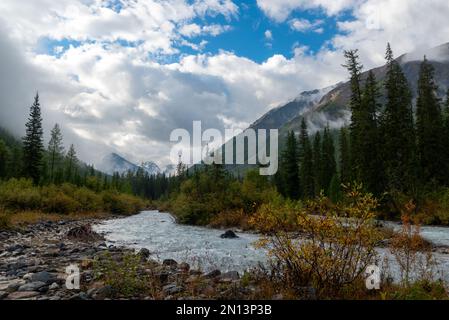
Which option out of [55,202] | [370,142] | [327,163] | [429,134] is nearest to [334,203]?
[370,142]

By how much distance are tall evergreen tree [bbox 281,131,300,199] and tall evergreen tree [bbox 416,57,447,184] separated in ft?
84.9

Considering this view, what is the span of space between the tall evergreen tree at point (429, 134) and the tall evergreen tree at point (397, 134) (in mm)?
2269

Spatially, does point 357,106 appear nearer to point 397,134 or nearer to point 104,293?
point 397,134

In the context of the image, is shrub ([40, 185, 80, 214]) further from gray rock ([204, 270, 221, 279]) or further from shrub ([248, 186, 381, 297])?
shrub ([248, 186, 381, 297])

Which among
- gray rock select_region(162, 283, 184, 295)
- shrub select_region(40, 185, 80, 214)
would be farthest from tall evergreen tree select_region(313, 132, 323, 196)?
gray rock select_region(162, 283, 184, 295)

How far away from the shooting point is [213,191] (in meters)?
42.4

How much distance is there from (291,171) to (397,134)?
32.3 meters

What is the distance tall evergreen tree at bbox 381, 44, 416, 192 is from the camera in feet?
120

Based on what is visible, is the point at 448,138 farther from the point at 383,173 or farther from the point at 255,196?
the point at 255,196

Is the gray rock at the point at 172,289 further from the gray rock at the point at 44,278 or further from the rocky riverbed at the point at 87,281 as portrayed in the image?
the gray rock at the point at 44,278

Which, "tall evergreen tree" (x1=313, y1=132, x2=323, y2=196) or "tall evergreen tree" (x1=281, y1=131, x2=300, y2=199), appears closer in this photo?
"tall evergreen tree" (x1=313, y1=132, x2=323, y2=196)

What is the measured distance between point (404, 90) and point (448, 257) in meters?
36.6

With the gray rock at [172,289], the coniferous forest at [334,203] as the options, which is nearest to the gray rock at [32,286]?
the coniferous forest at [334,203]

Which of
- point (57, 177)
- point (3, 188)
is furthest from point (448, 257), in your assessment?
point (57, 177)
